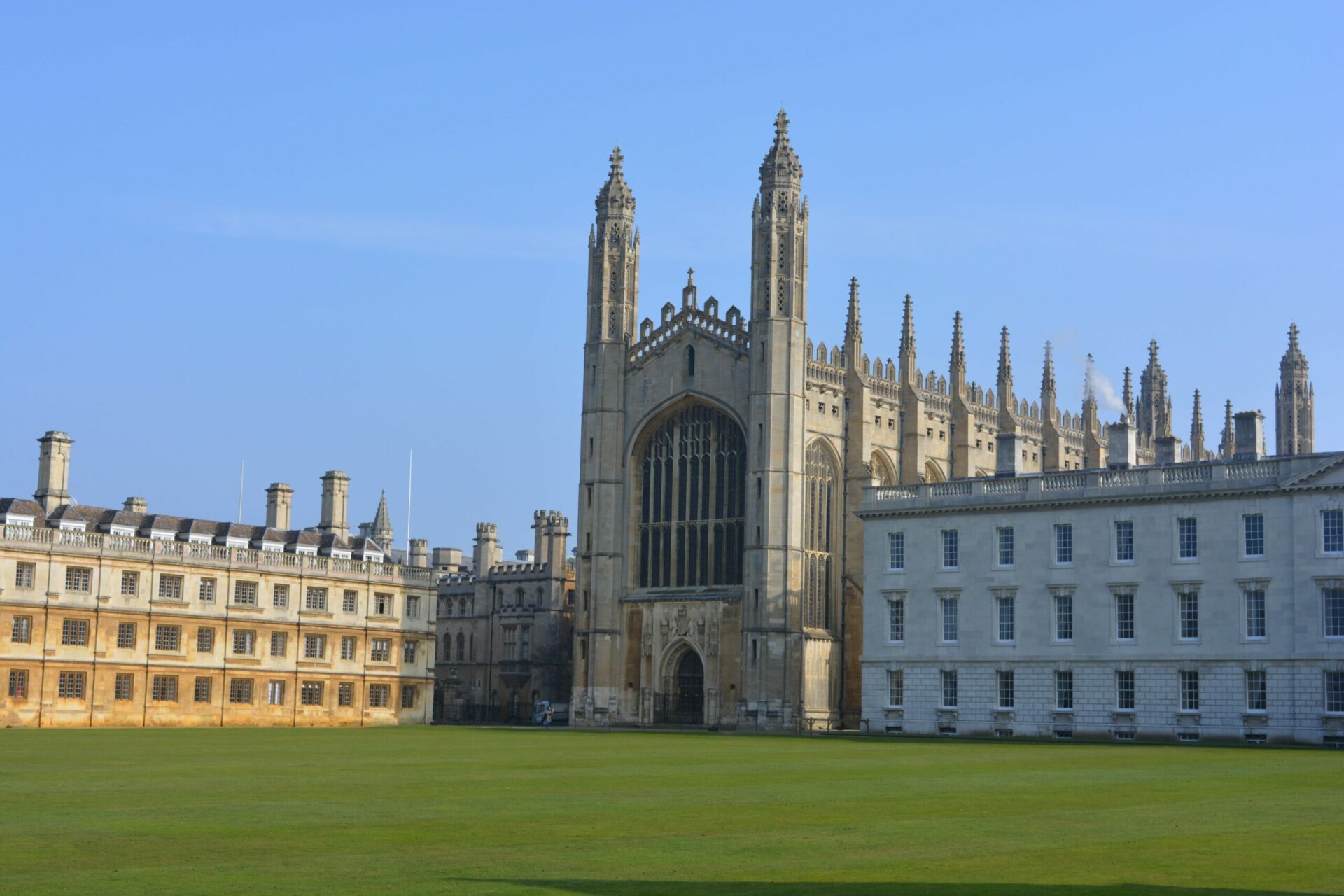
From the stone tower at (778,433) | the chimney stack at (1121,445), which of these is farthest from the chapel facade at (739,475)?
the chimney stack at (1121,445)

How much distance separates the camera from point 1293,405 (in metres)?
106

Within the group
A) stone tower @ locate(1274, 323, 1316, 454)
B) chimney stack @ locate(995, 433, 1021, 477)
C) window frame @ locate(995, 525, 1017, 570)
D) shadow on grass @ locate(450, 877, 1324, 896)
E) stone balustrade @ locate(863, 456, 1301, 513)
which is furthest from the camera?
stone tower @ locate(1274, 323, 1316, 454)

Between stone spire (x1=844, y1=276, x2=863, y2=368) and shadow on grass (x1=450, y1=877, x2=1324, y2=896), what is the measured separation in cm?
6682

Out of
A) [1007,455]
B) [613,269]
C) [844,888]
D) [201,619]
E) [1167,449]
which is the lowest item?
[844,888]

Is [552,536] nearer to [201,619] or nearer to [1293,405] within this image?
[201,619]

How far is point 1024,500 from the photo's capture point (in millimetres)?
64438

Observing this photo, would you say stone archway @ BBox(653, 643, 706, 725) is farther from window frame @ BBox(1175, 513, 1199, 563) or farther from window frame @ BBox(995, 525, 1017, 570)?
window frame @ BBox(1175, 513, 1199, 563)

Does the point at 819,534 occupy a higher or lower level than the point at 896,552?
higher

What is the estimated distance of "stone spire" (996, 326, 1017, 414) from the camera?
296 ft

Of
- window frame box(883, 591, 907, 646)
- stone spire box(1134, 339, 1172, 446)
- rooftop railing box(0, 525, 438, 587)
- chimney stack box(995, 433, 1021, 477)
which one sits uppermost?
stone spire box(1134, 339, 1172, 446)

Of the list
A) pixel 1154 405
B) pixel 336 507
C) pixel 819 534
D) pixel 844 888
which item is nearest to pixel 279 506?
pixel 336 507

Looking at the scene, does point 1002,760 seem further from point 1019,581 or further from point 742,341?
point 742,341

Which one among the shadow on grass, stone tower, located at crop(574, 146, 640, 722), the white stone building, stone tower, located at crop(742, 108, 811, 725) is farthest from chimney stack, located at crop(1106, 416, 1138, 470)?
the shadow on grass

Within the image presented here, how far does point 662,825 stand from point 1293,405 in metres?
91.7
